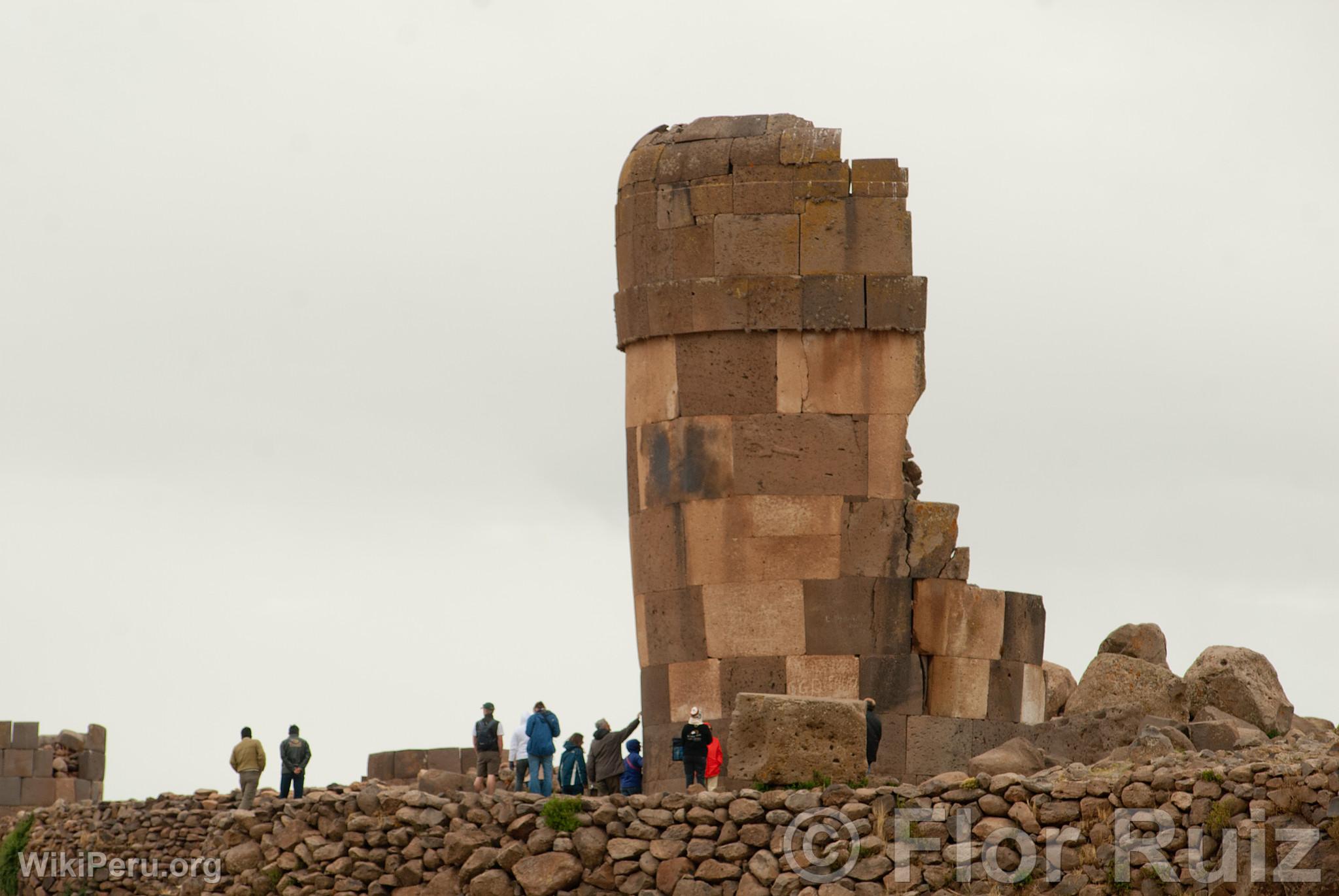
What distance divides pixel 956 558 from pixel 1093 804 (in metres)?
3.95

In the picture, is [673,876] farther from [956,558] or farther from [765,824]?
[956,558]

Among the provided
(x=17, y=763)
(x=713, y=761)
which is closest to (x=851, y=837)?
(x=713, y=761)

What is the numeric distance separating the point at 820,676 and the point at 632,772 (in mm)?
1844

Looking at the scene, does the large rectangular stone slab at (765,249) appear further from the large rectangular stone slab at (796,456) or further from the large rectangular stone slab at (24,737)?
the large rectangular stone slab at (24,737)

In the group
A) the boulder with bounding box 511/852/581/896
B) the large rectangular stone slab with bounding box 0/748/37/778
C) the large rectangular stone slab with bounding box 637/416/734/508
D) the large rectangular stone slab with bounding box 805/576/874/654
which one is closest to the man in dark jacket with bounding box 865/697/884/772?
the large rectangular stone slab with bounding box 805/576/874/654

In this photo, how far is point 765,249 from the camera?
19.2 m

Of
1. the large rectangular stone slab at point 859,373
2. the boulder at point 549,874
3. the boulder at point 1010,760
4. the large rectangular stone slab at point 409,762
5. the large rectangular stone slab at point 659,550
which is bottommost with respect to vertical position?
the boulder at point 549,874

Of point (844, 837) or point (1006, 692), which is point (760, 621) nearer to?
point (1006, 692)

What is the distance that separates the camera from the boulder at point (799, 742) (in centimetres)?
1739

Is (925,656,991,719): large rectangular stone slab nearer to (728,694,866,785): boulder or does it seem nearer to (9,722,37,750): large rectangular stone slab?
(728,694,866,785): boulder

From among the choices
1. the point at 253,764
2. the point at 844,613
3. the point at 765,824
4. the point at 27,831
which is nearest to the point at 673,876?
the point at 765,824

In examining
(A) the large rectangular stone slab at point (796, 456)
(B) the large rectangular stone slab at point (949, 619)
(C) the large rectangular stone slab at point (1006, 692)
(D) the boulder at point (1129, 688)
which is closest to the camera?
(A) the large rectangular stone slab at point (796, 456)

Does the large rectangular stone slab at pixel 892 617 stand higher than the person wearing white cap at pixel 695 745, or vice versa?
the large rectangular stone slab at pixel 892 617

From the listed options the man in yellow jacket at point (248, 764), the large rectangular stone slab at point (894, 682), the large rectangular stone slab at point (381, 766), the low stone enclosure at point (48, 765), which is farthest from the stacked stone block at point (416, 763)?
the low stone enclosure at point (48, 765)
